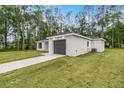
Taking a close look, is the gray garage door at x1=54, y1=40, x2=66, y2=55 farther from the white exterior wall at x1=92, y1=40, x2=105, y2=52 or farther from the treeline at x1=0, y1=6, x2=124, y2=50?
the treeline at x1=0, y1=6, x2=124, y2=50

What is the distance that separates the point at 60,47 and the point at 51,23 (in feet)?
66.5

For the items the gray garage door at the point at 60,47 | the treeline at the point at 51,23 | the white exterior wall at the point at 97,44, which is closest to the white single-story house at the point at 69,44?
the gray garage door at the point at 60,47

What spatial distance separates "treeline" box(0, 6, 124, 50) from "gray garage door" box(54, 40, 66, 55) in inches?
641

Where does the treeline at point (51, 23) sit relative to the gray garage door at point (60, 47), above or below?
above

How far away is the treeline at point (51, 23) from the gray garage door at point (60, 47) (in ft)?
53.4

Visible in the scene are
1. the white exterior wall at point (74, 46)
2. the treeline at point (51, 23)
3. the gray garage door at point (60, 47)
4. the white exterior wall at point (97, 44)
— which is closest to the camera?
the white exterior wall at point (74, 46)

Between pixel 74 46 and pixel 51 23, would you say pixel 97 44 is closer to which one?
pixel 74 46

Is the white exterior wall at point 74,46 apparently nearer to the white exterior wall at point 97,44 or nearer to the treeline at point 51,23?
the white exterior wall at point 97,44

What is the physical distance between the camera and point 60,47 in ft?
50.9

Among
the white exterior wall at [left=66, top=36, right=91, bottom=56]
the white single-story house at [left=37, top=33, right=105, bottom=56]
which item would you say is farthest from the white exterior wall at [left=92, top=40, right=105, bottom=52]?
the white exterior wall at [left=66, top=36, right=91, bottom=56]

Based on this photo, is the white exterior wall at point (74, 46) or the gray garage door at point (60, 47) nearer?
the white exterior wall at point (74, 46)

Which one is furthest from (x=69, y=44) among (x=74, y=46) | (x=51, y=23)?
(x=51, y=23)

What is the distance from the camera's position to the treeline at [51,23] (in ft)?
101
